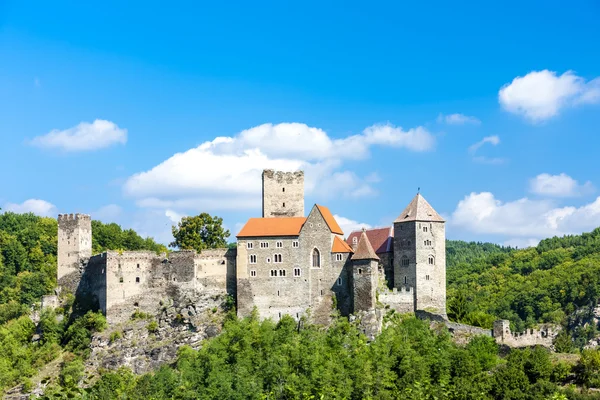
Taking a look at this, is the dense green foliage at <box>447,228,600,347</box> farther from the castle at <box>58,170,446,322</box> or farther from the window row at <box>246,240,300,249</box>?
the window row at <box>246,240,300,249</box>

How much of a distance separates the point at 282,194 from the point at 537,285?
68.7m

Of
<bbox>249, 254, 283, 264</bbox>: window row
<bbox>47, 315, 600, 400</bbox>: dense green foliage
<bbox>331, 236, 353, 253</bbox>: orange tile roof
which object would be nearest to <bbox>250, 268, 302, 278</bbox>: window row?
<bbox>249, 254, 283, 264</bbox>: window row

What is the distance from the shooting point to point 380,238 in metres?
77.6

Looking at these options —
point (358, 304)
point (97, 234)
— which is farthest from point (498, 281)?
point (358, 304)

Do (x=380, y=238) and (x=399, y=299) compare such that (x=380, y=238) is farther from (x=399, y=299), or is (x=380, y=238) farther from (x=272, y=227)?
(x=272, y=227)

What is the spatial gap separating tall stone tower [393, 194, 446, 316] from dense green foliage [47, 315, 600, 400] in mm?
2928

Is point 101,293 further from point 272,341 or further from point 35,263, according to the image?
point 35,263

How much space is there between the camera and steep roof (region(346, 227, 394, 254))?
7638cm

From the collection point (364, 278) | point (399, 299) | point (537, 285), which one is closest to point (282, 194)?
point (364, 278)

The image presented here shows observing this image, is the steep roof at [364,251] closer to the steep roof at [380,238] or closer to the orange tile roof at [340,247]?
the orange tile roof at [340,247]

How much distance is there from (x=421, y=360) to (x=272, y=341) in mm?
12258

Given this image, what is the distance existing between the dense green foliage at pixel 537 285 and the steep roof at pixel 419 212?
33.9 meters

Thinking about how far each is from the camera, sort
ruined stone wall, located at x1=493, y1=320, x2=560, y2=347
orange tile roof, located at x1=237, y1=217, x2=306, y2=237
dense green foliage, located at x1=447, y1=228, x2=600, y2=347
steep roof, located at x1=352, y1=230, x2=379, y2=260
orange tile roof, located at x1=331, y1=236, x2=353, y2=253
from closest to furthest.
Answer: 1. ruined stone wall, located at x1=493, y1=320, x2=560, y2=347
2. steep roof, located at x1=352, y1=230, x2=379, y2=260
3. orange tile roof, located at x1=331, y1=236, x2=353, y2=253
4. orange tile roof, located at x1=237, y1=217, x2=306, y2=237
5. dense green foliage, located at x1=447, y1=228, x2=600, y2=347

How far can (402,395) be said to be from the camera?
59.7 meters
